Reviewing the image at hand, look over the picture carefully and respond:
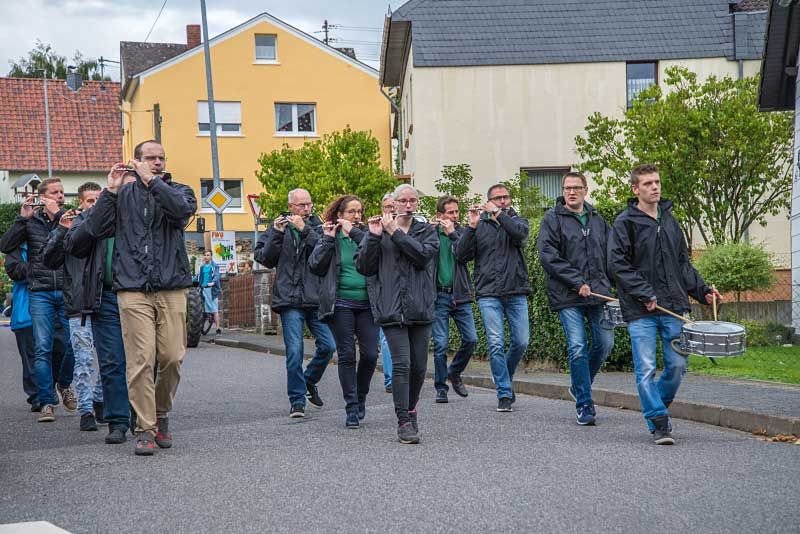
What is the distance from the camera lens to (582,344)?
375 inches

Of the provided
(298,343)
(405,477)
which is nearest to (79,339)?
(298,343)

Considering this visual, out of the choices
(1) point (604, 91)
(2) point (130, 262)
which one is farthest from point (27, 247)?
(1) point (604, 91)

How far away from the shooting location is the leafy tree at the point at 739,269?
19359mm

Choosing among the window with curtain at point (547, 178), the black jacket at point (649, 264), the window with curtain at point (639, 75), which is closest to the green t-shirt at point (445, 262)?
the black jacket at point (649, 264)

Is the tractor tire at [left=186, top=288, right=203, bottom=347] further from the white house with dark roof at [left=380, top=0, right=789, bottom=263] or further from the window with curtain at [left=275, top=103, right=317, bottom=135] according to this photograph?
the window with curtain at [left=275, top=103, right=317, bottom=135]

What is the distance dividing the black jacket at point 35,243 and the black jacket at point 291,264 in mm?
1830

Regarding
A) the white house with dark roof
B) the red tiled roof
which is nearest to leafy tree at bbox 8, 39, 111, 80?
the red tiled roof

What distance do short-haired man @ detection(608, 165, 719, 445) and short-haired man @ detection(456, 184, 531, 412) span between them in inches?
85.9

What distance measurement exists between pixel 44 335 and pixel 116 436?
2317 mm

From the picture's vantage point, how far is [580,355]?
9484mm

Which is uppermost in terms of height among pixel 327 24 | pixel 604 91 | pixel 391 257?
pixel 327 24

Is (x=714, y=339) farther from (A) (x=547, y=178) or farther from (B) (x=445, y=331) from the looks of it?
(A) (x=547, y=178)

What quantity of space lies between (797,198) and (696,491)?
1467 cm

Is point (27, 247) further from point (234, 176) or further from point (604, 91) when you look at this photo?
point (234, 176)
